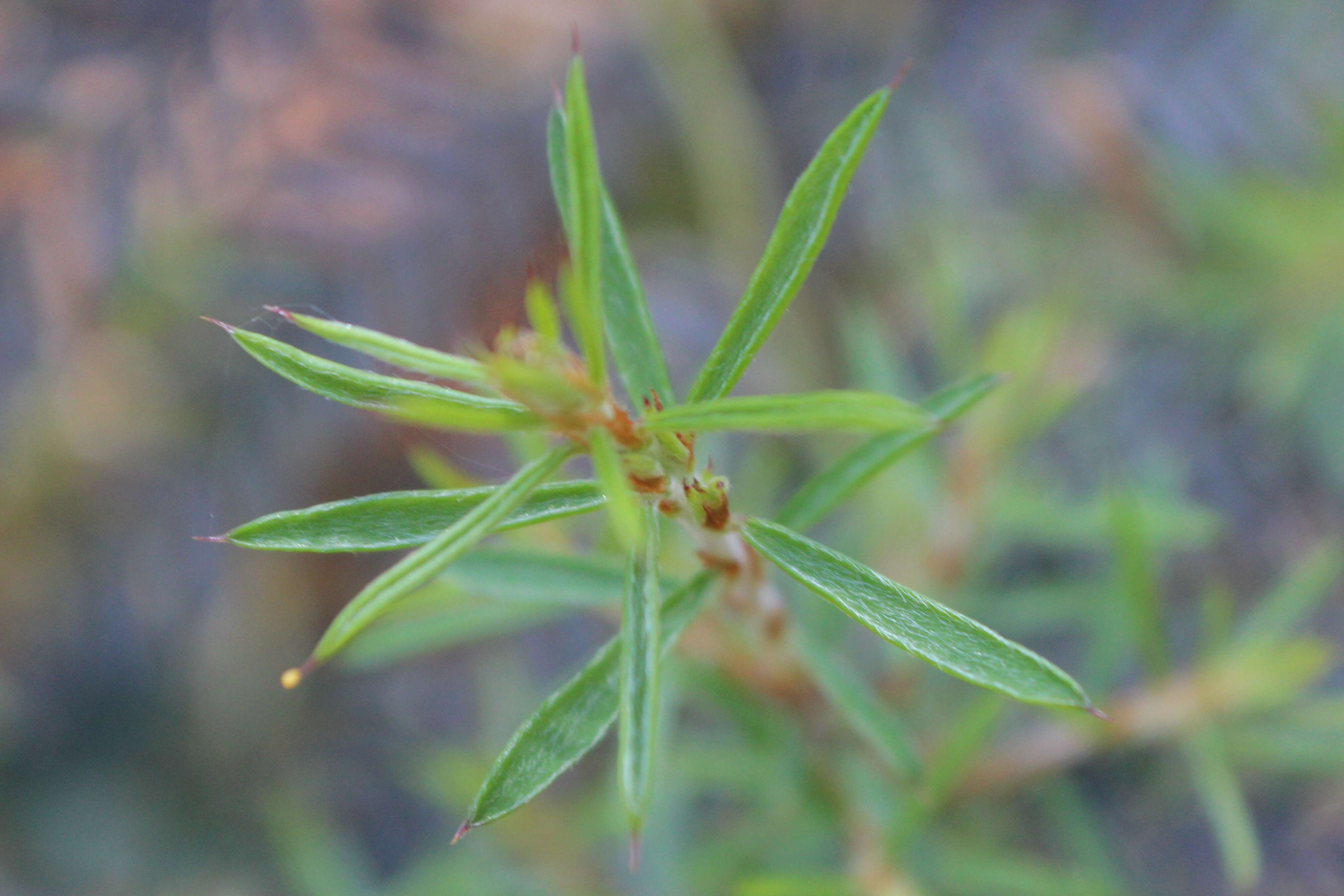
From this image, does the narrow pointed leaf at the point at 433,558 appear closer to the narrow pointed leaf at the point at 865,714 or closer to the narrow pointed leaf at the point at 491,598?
the narrow pointed leaf at the point at 491,598

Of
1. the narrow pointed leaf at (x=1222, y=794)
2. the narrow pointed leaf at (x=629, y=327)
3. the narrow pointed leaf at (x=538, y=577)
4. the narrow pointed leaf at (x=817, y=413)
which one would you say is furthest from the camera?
the narrow pointed leaf at (x=1222, y=794)

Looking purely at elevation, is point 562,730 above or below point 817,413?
below

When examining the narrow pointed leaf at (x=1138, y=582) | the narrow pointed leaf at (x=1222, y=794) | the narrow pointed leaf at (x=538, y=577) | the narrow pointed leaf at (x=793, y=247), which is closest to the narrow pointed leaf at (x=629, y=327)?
the narrow pointed leaf at (x=793, y=247)

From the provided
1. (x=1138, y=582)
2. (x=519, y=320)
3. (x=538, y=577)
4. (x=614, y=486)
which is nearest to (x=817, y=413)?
(x=614, y=486)

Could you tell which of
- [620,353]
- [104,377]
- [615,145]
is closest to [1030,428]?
[620,353]

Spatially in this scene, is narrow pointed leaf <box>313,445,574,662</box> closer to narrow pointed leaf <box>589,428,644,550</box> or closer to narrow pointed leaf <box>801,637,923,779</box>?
narrow pointed leaf <box>589,428,644,550</box>

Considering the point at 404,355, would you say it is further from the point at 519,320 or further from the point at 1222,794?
the point at 519,320

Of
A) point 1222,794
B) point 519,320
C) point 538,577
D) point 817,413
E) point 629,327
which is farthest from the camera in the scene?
point 519,320
